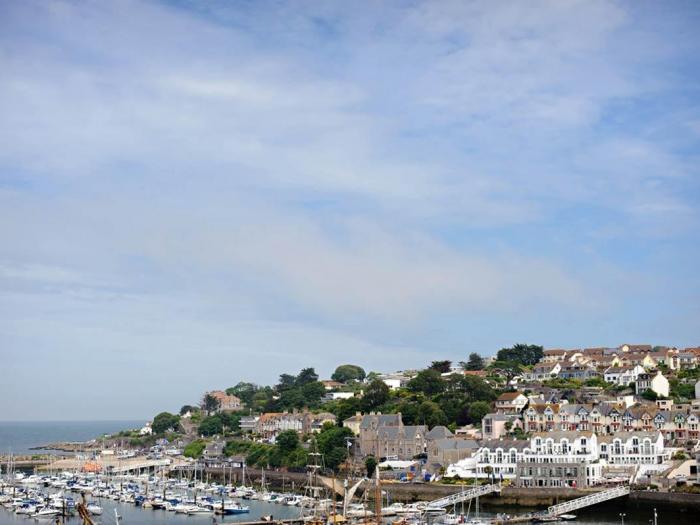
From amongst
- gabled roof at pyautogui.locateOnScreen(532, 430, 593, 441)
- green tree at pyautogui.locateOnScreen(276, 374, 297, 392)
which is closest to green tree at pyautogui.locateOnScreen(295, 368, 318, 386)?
green tree at pyautogui.locateOnScreen(276, 374, 297, 392)

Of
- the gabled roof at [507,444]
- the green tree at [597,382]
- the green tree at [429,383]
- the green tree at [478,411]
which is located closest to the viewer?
the gabled roof at [507,444]

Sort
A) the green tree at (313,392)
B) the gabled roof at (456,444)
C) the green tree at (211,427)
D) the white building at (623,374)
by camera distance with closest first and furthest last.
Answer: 1. the gabled roof at (456,444)
2. the white building at (623,374)
3. the green tree at (211,427)
4. the green tree at (313,392)

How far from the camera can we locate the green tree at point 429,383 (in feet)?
339

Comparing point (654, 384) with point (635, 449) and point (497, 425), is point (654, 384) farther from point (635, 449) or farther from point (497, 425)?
point (635, 449)

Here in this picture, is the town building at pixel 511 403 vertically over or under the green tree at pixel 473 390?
under

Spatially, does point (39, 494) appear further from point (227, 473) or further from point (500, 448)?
point (500, 448)

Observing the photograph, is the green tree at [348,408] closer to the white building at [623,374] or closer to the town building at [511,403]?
the town building at [511,403]

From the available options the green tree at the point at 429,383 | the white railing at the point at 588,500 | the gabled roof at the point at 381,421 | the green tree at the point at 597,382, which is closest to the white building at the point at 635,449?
the white railing at the point at 588,500

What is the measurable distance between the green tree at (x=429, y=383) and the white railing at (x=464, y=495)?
111 feet

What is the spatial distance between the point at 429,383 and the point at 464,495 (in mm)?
37330

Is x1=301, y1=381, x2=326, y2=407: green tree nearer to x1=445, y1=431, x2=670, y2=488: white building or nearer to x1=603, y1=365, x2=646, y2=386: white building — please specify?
x1=603, y1=365, x2=646, y2=386: white building

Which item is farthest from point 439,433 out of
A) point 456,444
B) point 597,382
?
point 597,382

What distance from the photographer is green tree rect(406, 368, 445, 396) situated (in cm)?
10344

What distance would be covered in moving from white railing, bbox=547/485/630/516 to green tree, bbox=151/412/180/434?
3509 inches
